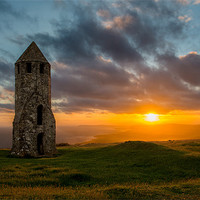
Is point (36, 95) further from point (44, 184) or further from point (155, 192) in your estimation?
point (155, 192)

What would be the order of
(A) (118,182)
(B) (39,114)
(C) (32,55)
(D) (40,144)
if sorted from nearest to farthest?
(A) (118,182) → (D) (40,144) → (B) (39,114) → (C) (32,55)

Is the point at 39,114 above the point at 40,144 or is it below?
above

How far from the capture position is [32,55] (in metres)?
35.2

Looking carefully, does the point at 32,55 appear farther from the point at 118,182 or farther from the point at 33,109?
the point at 118,182

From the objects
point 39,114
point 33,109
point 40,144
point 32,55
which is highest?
point 32,55

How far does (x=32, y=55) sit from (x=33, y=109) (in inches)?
355

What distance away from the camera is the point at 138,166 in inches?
778

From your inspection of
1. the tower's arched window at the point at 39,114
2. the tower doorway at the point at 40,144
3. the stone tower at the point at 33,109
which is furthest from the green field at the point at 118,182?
the tower's arched window at the point at 39,114

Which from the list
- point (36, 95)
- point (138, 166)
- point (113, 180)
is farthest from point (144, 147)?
point (36, 95)

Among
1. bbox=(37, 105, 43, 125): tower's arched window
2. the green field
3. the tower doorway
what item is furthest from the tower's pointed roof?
the green field

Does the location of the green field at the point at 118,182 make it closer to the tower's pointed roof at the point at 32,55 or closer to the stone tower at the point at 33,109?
the stone tower at the point at 33,109

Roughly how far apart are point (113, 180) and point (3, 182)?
7.31m

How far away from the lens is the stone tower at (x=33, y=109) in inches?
1288

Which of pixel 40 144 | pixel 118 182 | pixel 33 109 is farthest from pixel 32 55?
pixel 118 182
